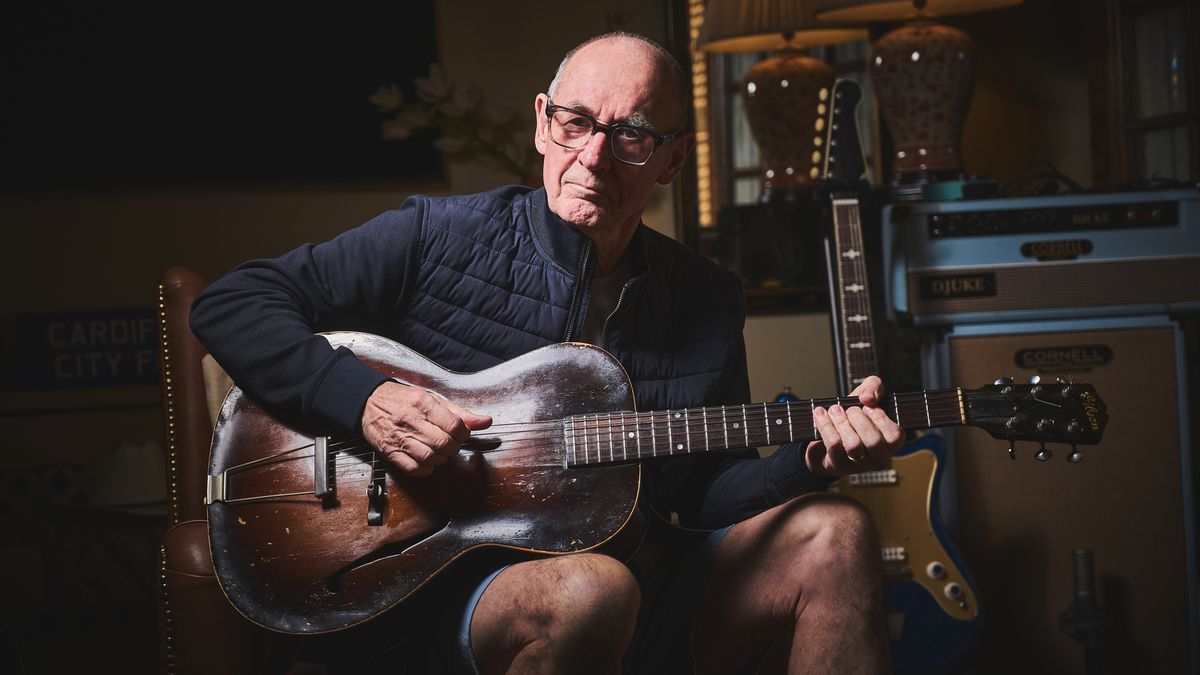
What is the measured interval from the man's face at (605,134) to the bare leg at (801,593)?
48 centimetres

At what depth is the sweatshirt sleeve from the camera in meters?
1.44

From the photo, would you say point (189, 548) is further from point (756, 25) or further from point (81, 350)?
point (756, 25)

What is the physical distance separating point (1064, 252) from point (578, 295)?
1.07 metres

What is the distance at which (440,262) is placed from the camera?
5.33 ft

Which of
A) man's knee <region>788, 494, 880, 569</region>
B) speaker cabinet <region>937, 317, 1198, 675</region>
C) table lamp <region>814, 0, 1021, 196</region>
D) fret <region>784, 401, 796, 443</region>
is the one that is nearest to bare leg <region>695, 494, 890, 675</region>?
man's knee <region>788, 494, 880, 569</region>

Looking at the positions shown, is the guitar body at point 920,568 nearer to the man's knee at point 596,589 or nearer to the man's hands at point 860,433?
the man's hands at point 860,433

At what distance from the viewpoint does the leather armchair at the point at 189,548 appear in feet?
4.97

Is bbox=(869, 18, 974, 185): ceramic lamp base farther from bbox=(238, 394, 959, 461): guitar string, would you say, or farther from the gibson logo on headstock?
bbox=(238, 394, 959, 461): guitar string

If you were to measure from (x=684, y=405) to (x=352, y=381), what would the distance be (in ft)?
1.57

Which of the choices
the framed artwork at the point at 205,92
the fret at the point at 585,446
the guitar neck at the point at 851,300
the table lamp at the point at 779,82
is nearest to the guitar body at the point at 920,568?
the guitar neck at the point at 851,300

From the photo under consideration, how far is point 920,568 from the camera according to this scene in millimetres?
2193

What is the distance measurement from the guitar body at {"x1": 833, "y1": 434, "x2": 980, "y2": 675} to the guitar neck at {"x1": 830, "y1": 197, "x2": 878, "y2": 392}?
215mm

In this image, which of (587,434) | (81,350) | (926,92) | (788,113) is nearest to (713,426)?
(587,434)

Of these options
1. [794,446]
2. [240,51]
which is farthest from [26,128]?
[794,446]
